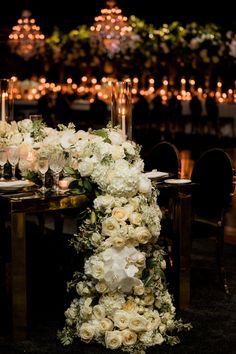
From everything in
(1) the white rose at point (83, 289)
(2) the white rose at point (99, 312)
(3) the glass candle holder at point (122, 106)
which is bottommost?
(2) the white rose at point (99, 312)

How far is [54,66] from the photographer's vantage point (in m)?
12.4

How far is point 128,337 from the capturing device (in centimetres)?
346

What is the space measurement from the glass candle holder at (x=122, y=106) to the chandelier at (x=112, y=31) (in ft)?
21.7

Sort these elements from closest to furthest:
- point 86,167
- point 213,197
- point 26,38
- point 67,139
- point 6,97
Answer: point 86,167
point 67,139
point 213,197
point 6,97
point 26,38

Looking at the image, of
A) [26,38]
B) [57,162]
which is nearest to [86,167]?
[57,162]

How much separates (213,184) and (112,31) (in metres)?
6.96

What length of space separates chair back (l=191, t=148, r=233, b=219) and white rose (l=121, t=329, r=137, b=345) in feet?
4.20

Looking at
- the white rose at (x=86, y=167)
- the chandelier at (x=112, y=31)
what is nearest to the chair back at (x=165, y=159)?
the white rose at (x=86, y=167)

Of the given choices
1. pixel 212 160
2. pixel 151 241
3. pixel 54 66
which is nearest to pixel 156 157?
pixel 212 160

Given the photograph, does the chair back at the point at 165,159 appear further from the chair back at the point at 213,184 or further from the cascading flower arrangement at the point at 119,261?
the cascading flower arrangement at the point at 119,261

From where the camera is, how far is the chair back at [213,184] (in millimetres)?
4488

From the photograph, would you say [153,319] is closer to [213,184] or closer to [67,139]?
[67,139]

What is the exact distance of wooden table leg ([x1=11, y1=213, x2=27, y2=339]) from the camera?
356cm

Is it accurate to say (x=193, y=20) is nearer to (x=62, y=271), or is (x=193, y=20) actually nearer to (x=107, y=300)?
(x=62, y=271)
